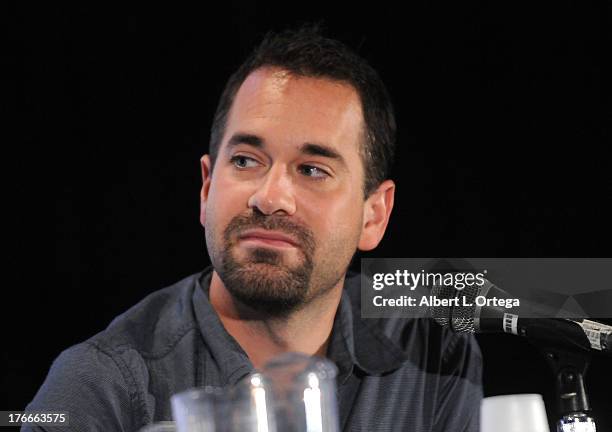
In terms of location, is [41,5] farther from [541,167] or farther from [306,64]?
[541,167]

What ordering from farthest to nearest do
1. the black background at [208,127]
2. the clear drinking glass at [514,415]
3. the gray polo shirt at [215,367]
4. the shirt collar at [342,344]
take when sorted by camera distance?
the black background at [208,127]
the shirt collar at [342,344]
the gray polo shirt at [215,367]
the clear drinking glass at [514,415]

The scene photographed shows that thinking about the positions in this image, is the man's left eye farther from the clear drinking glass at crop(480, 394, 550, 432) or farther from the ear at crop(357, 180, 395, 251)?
the clear drinking glass at crop(480, 394, 550, 432)

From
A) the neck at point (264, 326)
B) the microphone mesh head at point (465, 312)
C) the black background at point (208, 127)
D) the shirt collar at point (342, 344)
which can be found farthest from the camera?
the black background at point (208, 127)

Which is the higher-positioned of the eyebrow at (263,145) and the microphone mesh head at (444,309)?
the eyebrow at (263,145)

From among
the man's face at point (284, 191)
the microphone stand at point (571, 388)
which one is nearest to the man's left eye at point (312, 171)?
the man's face at point (284, 191)

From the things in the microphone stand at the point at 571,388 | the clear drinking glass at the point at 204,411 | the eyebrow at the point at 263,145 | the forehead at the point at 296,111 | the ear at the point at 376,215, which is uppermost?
the forehead at the point at 296,111

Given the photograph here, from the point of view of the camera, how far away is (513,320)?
124cm

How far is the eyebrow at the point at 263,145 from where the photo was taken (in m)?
1.70

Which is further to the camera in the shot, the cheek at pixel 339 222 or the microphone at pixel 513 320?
the cheek at pixel 339 222

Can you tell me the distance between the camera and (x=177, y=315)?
1.75 metres

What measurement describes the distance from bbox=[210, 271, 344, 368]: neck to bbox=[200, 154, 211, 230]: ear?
0.15 metres

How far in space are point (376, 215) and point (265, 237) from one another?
438 millimetres

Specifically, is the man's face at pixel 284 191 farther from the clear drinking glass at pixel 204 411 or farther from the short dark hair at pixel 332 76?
the clear drinking glass at pixel 204 411

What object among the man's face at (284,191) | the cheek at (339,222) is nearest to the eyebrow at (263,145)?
the man's face at (284,191)
